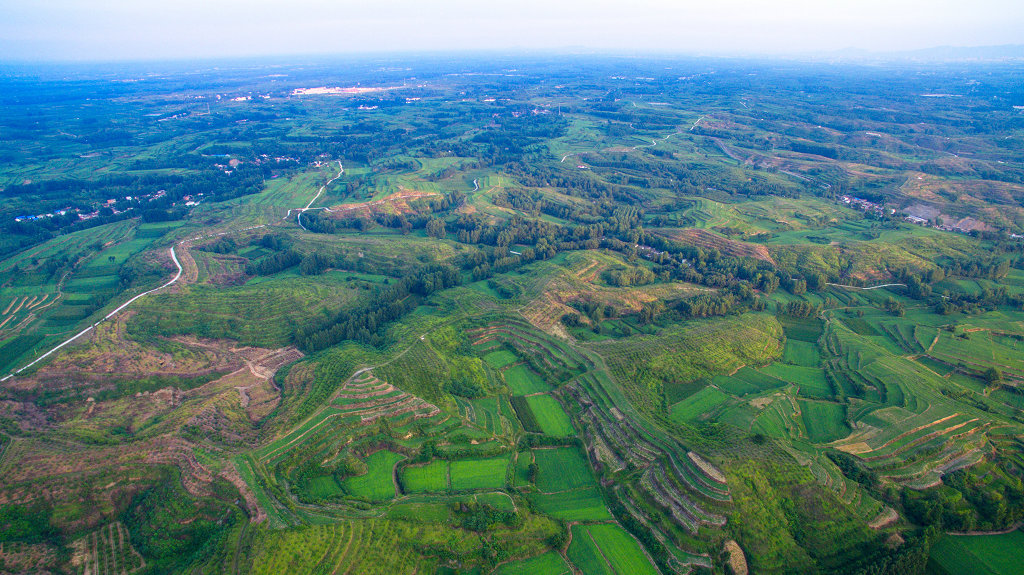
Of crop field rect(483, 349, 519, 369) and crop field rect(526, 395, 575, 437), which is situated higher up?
crop field rect(483, 349, 519, 369)

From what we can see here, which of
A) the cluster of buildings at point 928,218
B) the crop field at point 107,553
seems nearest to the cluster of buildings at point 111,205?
the crop field at point 107,553

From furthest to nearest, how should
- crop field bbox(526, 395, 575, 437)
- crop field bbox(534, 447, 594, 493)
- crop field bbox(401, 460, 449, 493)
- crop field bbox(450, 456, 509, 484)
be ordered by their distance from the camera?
crop field bbox(526, 395, 575, 437), crop field bbox(534, 447, 594, 493), crop field bbox(450, 456, 509, 484), crop field bbox(401, 460, 449, 493)

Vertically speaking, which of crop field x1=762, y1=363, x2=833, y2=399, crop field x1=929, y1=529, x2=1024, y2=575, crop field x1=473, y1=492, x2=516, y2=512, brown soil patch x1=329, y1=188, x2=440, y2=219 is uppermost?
brown soil patch x1=329, y1=188, x2=440, y2=219

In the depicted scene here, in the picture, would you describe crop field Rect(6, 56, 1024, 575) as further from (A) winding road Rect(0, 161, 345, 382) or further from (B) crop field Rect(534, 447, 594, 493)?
(A) winding road Rect(0, 161, 345, 382)

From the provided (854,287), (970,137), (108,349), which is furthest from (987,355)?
(970,137)

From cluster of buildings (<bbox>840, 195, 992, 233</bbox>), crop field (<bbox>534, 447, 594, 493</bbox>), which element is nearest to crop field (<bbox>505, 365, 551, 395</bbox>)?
crop field (<bbox>534, 447, 594, 493</bbox>)

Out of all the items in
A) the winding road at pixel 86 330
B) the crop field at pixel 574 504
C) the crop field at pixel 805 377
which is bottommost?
the crop field at pixel 574 504

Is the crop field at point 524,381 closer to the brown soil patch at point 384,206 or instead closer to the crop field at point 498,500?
the crop field at point 498,500

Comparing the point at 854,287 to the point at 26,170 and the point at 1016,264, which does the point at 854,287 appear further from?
the point at 26,170
